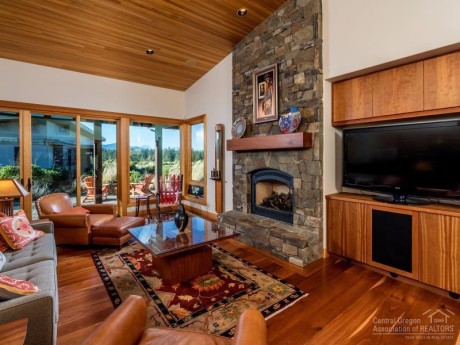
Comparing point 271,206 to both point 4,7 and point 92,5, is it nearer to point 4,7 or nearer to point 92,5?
point 92,5

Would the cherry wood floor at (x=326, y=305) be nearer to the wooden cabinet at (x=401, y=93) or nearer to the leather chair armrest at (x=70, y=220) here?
the leather chair armrest at (x=70, y=220)

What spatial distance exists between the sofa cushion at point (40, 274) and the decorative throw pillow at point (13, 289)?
205mm

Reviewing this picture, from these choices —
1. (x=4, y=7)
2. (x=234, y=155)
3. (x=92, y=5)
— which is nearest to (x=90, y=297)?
(x=234, y=155)

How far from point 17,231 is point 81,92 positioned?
3.24 m

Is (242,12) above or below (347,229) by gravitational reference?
above

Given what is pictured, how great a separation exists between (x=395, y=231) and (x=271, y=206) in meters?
1.82

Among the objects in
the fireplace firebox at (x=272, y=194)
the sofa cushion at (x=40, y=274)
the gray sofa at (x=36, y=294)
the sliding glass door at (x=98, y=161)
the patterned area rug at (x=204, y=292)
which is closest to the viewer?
the gray sofa at (x=36, y=294)

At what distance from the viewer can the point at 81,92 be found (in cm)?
477

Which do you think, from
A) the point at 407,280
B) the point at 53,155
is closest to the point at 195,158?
the point at 53,155

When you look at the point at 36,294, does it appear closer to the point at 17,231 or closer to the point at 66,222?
the point at 17,231

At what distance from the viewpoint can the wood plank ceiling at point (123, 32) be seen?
10.7 feet

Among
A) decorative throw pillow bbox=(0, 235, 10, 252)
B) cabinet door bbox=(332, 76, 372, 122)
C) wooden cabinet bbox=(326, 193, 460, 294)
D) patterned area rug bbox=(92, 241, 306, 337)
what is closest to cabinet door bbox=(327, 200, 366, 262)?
wooden cabinet bbox=(326, 193, 460, 294)

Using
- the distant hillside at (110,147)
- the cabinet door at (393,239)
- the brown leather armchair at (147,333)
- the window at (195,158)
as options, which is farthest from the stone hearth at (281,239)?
the distant hillside at (110,147)

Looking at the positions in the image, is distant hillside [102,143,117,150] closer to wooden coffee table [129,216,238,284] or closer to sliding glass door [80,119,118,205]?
sliding glass door [80,119,118,205]
